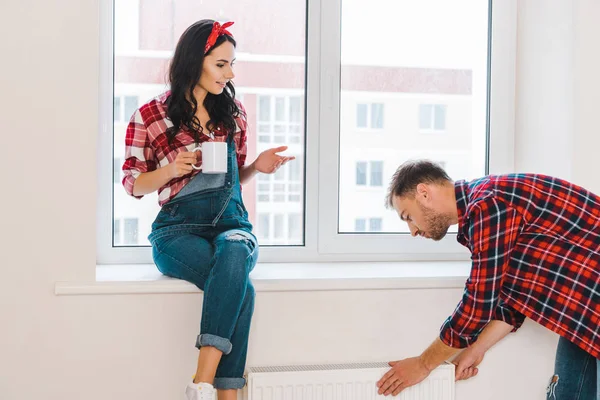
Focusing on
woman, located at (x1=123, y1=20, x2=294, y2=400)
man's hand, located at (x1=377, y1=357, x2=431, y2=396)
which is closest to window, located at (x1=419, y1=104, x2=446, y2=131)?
woman, located at (x1=123, y1=20, x2=294, y2=400)

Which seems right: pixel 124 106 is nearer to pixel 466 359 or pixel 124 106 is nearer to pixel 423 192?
pixel 423 192

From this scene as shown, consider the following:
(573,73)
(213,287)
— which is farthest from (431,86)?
(213,287)

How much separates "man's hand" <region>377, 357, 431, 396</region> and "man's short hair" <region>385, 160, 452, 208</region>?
47cm

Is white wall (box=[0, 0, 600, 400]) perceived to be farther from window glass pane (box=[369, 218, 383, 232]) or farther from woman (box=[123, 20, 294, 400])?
Answer: window glass pane (box=[369, 218, 383, 232])

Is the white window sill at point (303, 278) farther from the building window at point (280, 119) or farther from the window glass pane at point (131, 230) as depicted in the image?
the building window at point (280, 119)

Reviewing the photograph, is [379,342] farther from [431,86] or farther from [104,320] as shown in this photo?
[431,86]

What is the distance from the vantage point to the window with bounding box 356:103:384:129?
2463 millimetres

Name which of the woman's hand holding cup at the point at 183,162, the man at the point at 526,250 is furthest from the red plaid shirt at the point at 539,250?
the woman's hand holding cup at the point at 183,162

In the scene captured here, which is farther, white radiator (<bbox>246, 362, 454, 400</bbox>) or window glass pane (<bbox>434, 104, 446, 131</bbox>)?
window glass pane (<bbox>434, 104, 446, 131</bbox>)

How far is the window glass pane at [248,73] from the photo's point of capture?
2.28 metres

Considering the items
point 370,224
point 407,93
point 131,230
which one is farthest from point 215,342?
point 407,93

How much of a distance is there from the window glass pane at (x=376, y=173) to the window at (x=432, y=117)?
21 cm

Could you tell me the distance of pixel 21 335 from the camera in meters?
1.82

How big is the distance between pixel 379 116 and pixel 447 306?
742 mm
